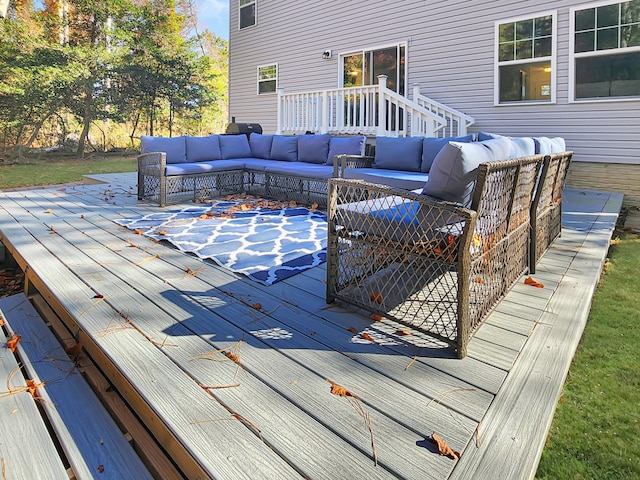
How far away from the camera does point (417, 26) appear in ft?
26.8

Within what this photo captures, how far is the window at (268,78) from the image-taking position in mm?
11086

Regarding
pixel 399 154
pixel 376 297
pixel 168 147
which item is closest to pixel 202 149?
pixel 168 147

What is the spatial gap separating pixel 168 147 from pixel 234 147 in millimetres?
1150

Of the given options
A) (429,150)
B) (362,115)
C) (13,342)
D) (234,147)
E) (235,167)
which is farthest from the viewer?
(362,115)

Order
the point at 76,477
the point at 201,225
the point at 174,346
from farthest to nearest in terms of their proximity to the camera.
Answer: the point at 201,225, the point at 174,346, the point at 76,477

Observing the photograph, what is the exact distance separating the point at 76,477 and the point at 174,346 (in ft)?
2.08

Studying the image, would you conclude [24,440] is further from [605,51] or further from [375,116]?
[605,51]

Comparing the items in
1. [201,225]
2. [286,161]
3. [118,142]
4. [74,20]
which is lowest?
[201,225]

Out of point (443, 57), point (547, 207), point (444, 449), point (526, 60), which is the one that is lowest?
point (444, 449)

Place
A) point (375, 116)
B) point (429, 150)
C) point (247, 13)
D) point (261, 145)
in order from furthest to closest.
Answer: point (247, 13) < point (375, 116) < point (261, 145) < point (429, 150)

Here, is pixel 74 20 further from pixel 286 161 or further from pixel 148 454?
pixel 148 454

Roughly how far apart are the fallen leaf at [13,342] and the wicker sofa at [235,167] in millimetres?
3319

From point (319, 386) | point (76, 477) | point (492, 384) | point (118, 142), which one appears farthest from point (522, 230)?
point (118, 142)

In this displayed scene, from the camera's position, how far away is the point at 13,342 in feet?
6.88
